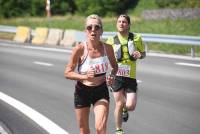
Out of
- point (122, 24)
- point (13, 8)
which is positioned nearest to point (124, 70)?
point (122, 24)

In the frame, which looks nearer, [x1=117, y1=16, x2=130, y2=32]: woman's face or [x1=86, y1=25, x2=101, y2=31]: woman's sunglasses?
[x1=86, y1=25, x2=101, y2=31]: woman's sunglasses

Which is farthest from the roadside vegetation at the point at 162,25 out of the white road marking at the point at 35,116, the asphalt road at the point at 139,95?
the white road marking at the point at 35,116

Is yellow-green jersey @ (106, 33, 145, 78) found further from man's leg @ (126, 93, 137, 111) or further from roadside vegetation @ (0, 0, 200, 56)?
roadside vegetation @ (0, 0, 200, 56)

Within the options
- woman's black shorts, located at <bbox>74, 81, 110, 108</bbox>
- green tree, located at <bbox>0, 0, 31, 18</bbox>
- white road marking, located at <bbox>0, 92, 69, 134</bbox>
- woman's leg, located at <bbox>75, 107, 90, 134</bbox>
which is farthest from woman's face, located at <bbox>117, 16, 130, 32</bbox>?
green tree, located at <bbox>0, 0, 31, 18</bbox>

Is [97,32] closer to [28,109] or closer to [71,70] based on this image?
[71,70]

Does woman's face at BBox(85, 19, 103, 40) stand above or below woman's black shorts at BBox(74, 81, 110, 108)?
above

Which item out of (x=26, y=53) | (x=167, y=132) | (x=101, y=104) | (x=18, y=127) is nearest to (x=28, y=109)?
(x=18, y=127)

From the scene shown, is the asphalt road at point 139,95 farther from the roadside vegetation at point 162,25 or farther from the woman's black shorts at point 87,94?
the roadside vegetation at point 162,25

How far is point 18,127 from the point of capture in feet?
27.4

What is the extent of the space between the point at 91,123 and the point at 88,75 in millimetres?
2930

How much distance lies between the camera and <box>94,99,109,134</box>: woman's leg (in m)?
5.82

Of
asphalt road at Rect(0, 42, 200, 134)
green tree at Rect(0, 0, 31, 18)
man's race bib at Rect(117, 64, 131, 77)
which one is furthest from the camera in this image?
green tree at Rect(0, 0, 31, 18)

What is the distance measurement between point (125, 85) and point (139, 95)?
3.65 m

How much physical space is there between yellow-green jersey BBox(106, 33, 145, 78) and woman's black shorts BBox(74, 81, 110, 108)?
58.3 inches
